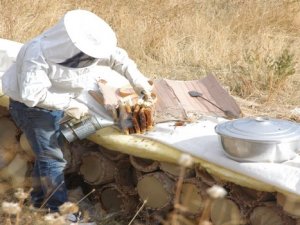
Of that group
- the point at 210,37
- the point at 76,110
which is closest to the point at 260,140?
the point at 76,110

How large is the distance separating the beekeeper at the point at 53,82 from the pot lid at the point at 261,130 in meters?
0.93

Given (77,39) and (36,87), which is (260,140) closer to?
(77,39)

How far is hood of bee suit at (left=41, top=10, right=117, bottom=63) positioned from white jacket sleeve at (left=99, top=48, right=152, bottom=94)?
46 centimetres

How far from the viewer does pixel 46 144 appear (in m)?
3.93

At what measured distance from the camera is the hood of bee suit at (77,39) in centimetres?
370

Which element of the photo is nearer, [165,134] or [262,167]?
[262,167]

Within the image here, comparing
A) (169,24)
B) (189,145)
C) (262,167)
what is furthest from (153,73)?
(262,167)

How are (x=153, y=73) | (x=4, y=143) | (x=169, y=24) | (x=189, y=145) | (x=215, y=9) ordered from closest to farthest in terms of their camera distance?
1. (x=189, y=145)
2. (x=4, y=143)
3. (x=153, y=73)
4. (x=169, y=24)
5. (x=215, y=9)

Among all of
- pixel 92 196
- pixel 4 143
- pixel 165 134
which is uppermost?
pixel 165 134

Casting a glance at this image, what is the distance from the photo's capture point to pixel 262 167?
337cm

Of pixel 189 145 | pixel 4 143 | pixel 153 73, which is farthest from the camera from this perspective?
pixel 153 73

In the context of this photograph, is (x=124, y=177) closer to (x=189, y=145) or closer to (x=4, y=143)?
(x=189, y=145)

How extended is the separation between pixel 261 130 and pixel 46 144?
1421mm

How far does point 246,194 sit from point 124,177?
1.00 meters
